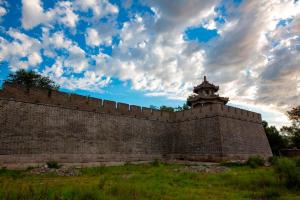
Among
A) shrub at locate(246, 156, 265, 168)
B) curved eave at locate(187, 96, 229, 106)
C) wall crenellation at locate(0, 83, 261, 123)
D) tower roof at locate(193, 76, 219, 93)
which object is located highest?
tower roof at locate(193, 76, 219, 93)

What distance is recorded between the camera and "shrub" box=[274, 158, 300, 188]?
614 cm

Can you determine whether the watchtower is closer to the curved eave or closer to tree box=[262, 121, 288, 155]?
the curved eave

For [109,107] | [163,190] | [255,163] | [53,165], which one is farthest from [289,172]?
[109,107]

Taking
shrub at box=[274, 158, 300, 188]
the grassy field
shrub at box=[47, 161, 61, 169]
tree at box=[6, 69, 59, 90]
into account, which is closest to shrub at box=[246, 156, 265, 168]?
the grassy field

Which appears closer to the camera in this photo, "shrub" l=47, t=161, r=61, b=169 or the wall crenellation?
"shrub" l=47, t=161, r=61, b=169

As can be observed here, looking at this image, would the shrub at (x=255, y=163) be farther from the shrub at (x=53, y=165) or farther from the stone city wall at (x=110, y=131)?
the shrub at (x=53, y=165)

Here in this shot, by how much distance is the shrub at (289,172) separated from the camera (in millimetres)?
6138

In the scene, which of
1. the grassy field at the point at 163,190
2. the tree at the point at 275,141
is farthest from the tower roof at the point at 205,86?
the grassy field at the point at 163,190

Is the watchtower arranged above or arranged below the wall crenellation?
above

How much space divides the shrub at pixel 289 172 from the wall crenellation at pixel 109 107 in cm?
921

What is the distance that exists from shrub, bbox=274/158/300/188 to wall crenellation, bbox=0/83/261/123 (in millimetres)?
9208

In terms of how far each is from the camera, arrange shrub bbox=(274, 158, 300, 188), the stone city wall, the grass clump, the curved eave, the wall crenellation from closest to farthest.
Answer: shrub bbox=(274, 158, 300, 188)
the grass clump
the stone city wall
the wall crenellation
the curved eave

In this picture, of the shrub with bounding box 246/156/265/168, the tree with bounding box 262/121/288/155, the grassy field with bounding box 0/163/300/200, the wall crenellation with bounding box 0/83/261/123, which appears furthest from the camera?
the tree with bounding box 262/121/288/155

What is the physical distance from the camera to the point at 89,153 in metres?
12.8
